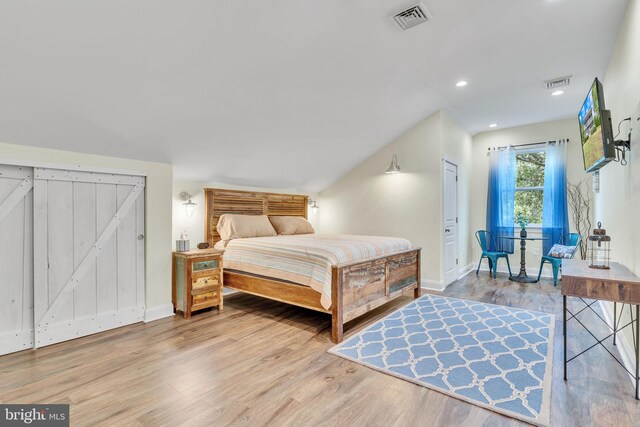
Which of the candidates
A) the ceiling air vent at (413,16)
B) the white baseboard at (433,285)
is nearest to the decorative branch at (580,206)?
the white baseboard at (433,285)

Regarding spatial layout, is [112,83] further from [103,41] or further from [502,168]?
[502,168]

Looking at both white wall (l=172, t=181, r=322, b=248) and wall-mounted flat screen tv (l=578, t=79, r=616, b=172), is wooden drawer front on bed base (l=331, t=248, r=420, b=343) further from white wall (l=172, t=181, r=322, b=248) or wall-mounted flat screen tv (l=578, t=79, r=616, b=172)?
white wall (l=172, t=181, r=322, b=248)

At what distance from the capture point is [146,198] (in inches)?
129

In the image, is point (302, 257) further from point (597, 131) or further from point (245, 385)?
point (597, 131)

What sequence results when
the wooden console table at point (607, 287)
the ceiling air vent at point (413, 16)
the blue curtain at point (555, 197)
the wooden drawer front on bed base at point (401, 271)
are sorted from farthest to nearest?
the blue curtain at point (555, 197)
the wooden drawer front on bed base at point (401, 271)
the ceiling air vent at point (413, 16)
the wooden console table at point (607, 287)

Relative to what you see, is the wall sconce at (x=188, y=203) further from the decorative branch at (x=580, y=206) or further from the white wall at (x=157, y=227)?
the decorative branch at (x=580, y=206)

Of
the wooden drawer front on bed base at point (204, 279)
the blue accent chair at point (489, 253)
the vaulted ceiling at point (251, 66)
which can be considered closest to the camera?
the vaulted ceiling at point (251, 66)

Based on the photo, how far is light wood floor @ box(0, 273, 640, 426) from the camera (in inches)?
68.2

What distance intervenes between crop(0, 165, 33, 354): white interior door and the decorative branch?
705 cm

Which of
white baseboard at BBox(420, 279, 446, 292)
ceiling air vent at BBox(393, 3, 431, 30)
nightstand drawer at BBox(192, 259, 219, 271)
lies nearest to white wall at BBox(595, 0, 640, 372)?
ceiling air vent at BBox(393, 3, 431, 30)

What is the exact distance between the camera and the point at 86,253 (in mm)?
2898

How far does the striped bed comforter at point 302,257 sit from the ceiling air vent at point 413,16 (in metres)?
2.03

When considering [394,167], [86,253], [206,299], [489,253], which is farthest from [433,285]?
[86,253]

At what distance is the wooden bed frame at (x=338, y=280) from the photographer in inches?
111
